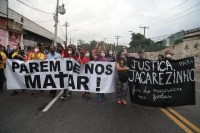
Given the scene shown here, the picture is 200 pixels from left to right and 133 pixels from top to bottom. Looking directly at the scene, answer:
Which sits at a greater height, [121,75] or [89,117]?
[121,75]

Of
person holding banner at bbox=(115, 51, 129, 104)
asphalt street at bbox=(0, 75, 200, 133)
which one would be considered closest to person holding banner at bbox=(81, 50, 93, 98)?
asphalt street at bbox=(0, 75, 200, 133)

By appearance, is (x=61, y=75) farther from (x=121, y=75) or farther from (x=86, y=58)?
(x=121, y=75)

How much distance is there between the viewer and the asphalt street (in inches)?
229

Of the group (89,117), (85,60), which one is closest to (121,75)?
(85,60)

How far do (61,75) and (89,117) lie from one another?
327 centimetres

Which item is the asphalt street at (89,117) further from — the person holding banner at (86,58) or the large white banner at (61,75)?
the person holding banner at (86,58)

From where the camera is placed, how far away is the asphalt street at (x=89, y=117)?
583 cm

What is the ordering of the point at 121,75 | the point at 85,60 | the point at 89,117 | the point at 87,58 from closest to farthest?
the point at 89,117 → the point at 121,75 → the point at 85,60 → the point at 87,58

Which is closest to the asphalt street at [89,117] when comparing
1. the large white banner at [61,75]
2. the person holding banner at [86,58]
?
the large white banner at [61,75]

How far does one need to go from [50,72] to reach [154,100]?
3.84 m

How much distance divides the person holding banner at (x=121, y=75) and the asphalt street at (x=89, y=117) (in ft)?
1.42

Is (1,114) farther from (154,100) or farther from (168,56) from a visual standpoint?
(168,56)

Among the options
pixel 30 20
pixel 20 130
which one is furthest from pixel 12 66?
pixel 30 20

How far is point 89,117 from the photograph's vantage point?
22.5ft
